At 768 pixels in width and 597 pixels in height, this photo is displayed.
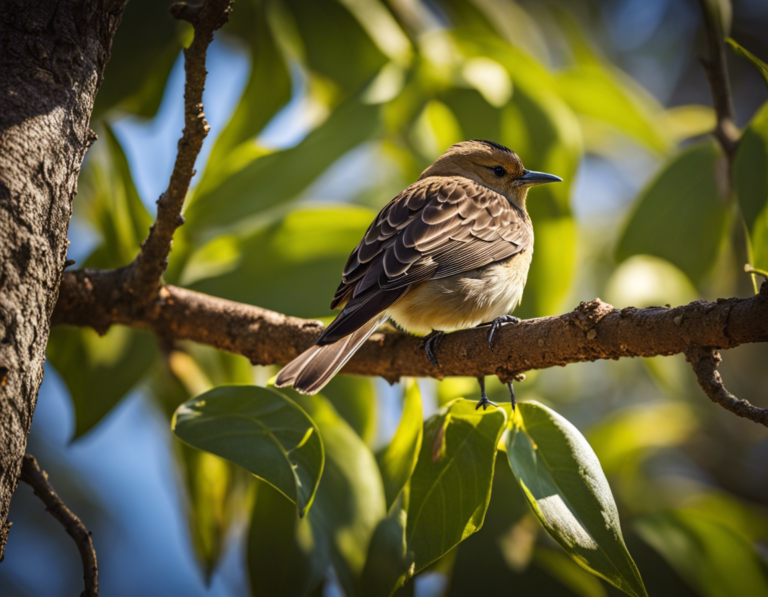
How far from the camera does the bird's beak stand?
3.26m

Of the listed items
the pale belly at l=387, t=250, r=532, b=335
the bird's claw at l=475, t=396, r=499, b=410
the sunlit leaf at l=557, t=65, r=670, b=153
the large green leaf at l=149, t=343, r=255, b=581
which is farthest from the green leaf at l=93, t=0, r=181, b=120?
the bird's claw at l=475, t=396, r=499, b=410

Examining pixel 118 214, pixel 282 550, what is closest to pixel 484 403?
pixel 282 550

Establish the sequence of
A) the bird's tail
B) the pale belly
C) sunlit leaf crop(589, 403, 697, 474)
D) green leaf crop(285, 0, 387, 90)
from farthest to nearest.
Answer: sunlit leaf crop(589, 403, 697, 474), green leaf crop(285, 0, 387, 90), the pale belly, the bird's tail

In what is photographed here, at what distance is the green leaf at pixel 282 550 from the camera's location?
242 cm

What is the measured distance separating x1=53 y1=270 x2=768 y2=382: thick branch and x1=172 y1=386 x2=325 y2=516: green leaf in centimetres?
59

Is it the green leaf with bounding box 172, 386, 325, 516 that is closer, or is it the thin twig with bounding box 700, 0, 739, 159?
the green leaf with bounding box 172, 386, 325, 516

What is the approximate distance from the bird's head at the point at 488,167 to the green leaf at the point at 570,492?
185cm

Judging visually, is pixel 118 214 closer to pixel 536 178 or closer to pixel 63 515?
pixel 63 515

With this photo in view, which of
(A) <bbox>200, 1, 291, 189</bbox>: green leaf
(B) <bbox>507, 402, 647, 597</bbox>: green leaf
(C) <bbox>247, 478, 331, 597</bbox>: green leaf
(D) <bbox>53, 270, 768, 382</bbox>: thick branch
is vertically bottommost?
(C) <bbox>247, 478, 331, 597</bbox>: green leaf

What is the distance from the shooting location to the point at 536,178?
3428 mm

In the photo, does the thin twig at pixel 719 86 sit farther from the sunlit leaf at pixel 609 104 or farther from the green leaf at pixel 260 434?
the green leaf at pixel 260 434

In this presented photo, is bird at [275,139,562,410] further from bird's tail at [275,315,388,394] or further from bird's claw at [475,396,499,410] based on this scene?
bird's claw at [475,396,499,410]

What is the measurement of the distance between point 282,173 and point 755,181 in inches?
82.2

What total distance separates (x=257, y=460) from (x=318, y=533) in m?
0.55
